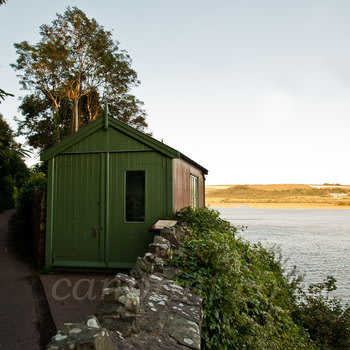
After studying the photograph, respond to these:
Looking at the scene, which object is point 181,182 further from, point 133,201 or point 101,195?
point 101,195

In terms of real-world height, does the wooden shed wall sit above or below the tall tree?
below

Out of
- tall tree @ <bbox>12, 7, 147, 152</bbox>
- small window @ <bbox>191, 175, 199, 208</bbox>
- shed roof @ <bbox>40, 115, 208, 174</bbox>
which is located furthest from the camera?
tall tree @ <bbox>12, 7, 147, 152</bbox>

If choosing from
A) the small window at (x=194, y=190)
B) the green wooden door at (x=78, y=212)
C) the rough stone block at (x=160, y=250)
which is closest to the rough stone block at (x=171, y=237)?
the rough stone block at (x=160, y=250)

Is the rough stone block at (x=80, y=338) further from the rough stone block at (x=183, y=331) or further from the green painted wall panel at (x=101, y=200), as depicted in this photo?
the green painted wall panel at (x=101, y=200)

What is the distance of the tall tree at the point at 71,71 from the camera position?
2431cm

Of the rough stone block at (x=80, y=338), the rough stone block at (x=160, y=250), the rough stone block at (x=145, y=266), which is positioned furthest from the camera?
the rough stone block at (x=160, y=250)

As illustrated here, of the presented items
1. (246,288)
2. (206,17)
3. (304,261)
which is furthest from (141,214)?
(304,261)

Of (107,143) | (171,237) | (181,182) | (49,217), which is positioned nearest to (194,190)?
(181,182)

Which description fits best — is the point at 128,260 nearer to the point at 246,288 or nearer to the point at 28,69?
the point at 246,288

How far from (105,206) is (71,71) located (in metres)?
21.1

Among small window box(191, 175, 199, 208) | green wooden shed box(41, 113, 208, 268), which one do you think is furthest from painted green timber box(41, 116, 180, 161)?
small window box(191, 175, 199, 208)

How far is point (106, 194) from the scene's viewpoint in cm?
813

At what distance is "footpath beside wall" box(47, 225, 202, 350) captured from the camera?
1.79m

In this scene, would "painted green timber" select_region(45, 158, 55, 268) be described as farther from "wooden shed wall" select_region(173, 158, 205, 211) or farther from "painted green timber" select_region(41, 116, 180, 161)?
"wooden shed wall" select_region(173, 158, 205, 211)
